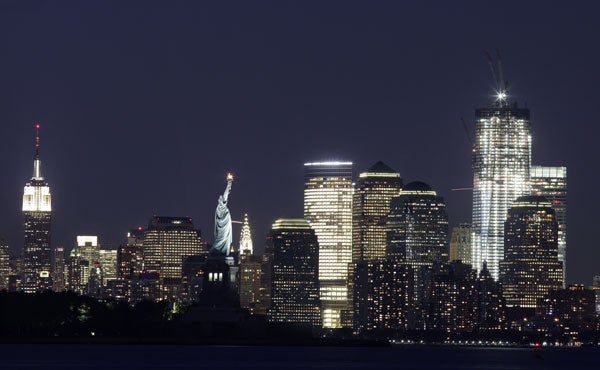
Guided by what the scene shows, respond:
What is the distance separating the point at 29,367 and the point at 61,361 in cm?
1655

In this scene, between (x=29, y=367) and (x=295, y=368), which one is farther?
(x=295, y=368)

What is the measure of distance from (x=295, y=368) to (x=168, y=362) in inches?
563

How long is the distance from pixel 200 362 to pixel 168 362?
4798mm

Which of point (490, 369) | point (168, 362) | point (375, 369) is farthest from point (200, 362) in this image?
point (490, 369)

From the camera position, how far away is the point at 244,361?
646ft

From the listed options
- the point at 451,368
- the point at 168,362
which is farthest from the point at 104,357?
the point at 451,368

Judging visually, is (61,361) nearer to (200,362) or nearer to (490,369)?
(200,362)

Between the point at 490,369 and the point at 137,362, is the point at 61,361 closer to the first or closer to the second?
the point at 137,362

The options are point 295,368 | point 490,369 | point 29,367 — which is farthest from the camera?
point 490,369

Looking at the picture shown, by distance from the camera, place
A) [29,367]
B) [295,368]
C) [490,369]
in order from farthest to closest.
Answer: [490,369], [295,368], [29,367]

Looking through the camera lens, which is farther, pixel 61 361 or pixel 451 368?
pixel 451 368

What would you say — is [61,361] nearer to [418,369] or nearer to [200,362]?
[200,362]

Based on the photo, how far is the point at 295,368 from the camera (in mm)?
185500

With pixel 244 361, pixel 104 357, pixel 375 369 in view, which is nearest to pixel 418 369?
pixel 375 369
